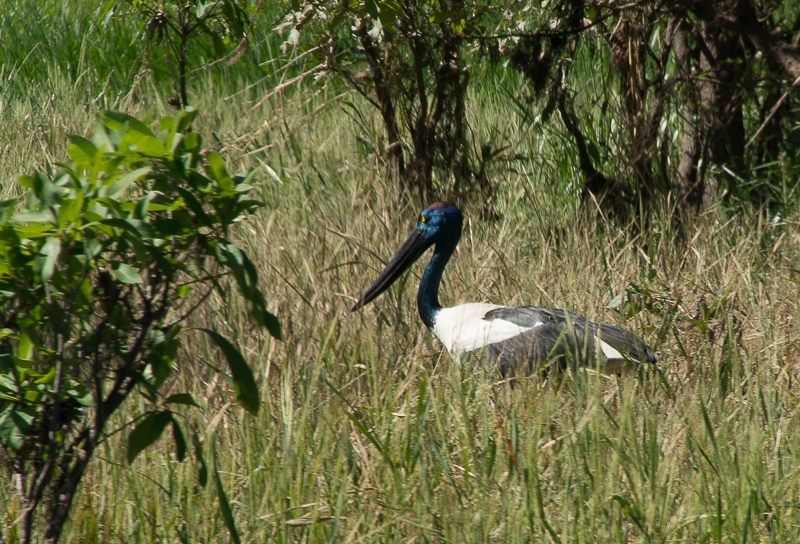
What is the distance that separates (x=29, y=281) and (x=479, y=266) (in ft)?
7.29

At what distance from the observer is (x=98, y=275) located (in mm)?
1760

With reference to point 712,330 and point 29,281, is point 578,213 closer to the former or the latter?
point 712,330

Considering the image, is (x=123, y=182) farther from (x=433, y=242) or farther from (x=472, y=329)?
(x=433, y=242)

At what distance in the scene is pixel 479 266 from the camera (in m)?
3.69

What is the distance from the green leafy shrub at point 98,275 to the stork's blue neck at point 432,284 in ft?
5.35

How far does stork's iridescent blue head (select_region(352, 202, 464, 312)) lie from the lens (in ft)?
11.5

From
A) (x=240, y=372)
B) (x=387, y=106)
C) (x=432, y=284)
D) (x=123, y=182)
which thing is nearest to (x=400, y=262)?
(x=432, y=284)

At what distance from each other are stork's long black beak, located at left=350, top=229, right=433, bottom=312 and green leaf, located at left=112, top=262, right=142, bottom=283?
1694mm

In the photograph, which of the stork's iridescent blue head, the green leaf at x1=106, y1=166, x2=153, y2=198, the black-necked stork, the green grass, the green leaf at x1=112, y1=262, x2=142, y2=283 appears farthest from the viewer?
the stork's iridescent blue head

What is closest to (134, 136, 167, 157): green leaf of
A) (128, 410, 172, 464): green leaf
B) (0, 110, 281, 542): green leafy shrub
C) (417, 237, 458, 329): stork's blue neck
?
(0, 110, 281, 542): green leafy shrub

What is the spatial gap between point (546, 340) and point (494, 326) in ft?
0.57

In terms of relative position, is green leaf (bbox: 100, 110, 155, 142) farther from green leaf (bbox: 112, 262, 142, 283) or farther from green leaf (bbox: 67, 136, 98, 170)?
green leaf (bbox: 112, 262, 142, 283)

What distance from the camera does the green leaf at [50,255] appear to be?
1.52m

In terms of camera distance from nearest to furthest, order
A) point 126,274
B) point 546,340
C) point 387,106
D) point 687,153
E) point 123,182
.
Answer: point 123,182 < point 126,274 < point 546,340 < point 387,106 < point 687,153
